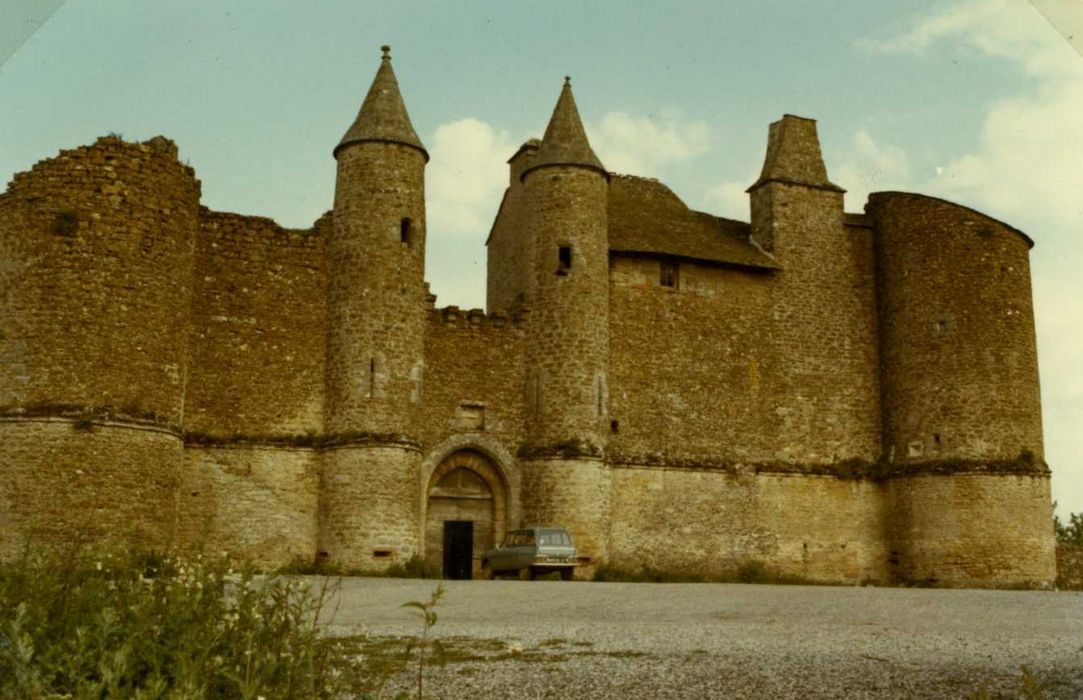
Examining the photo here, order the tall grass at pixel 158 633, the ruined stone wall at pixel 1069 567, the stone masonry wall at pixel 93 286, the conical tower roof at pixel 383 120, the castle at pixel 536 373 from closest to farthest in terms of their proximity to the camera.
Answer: the tall grass at pixel 158 633
the stone masonry wall at pixel 93 286
the castle at pixel 536 373
the conical tower roof at pixel 383 120
the ruined stone wall at pixel 1069 567

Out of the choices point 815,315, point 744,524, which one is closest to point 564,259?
point 815,315

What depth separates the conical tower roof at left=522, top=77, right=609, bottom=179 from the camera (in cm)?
2941

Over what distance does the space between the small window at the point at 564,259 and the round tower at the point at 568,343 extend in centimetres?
2

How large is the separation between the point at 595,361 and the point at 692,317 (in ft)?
11.2

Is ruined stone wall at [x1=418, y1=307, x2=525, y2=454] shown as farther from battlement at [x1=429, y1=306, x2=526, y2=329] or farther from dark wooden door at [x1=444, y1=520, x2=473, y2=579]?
dark wooden door at [x1=444, y1=520, x2=473, y2=579]

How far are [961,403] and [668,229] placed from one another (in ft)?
28.6

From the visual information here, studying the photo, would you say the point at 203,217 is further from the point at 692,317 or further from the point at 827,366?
the point at 827,366

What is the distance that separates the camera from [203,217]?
25.8 m

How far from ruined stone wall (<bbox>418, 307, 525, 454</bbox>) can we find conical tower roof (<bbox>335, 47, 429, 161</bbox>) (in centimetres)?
409

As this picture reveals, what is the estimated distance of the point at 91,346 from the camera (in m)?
22.6

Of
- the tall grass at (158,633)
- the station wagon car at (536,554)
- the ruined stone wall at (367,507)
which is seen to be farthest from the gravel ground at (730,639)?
the station wagon car at (536,554)

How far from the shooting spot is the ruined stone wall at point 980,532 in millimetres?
29359

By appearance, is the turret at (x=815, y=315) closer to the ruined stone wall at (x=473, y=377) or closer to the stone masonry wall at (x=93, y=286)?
the ruined stone wall at (x=473, y=377)

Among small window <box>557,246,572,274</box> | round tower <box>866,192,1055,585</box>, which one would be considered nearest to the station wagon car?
small window <box>557,246,572,274</box>
